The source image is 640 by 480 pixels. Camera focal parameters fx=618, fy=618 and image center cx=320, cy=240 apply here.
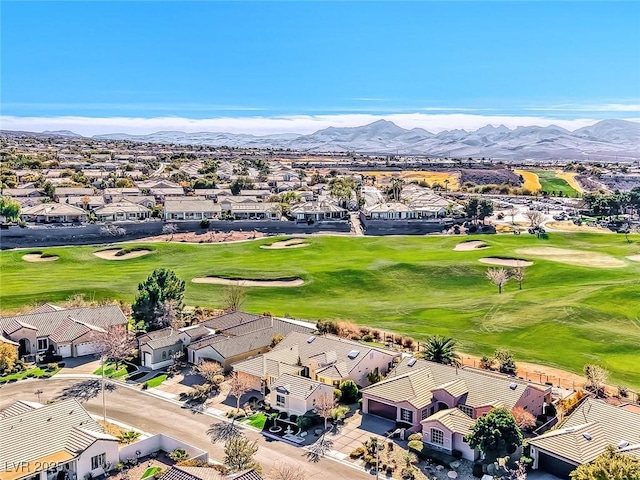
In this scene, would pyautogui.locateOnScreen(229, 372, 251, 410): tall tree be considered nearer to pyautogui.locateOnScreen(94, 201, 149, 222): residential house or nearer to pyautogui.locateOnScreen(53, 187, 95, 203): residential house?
pyautogui.locateOnScreen(94, 201, 149, 222): residential house

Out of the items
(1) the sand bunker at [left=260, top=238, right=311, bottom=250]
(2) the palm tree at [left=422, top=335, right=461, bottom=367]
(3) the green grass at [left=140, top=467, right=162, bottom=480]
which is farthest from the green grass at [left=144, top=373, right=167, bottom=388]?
(1) the sand bunker at [left=260, top=238, right=311, bottom=250]

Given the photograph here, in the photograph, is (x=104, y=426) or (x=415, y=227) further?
(x=415, y=227)

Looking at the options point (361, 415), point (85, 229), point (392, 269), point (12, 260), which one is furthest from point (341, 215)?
point (361, 415)

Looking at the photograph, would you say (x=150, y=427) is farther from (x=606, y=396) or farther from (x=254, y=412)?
(x=606, y=396)

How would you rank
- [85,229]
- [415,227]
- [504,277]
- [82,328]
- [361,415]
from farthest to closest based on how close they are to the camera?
[415,227] → [85,229] → [504,277] → [82,328] → [361,415]

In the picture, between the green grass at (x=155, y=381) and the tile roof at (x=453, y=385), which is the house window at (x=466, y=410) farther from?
the green grass at (x=155, y=381)

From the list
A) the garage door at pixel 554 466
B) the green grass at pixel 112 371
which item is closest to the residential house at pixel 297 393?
the garage door at pixel 554 466

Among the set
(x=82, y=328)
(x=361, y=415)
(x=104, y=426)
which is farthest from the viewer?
(x=82, y=328)
